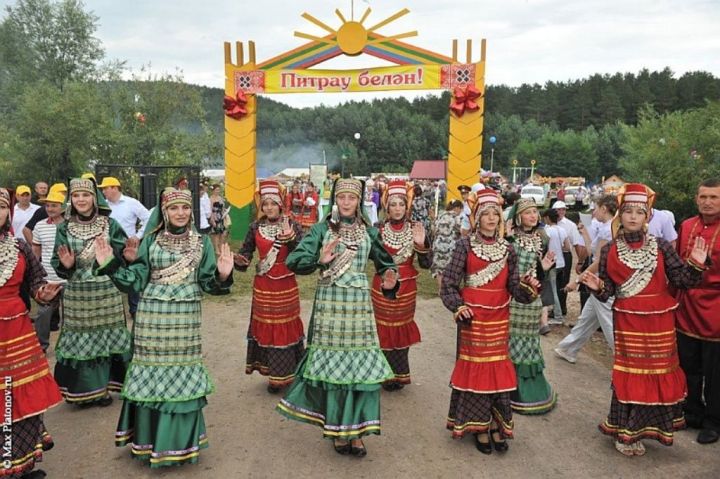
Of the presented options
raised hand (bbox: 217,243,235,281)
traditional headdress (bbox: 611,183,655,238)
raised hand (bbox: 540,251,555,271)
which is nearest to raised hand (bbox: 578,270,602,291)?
raised hand (bbox: 540,251,555,271)

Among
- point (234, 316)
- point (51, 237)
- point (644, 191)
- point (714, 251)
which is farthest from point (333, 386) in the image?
point (234, 316)

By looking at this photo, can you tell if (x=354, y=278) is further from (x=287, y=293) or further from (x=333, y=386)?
(x=287, y=293)

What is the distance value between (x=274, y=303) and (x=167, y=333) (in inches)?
73.7

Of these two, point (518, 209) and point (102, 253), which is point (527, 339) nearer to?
point (518, 209)

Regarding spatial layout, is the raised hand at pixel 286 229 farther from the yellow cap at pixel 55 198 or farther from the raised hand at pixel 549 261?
the yellow cap at pixel 55 198

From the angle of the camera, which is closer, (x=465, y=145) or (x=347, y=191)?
(x=347, y=191)

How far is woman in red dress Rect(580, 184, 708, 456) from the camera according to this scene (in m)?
4.35

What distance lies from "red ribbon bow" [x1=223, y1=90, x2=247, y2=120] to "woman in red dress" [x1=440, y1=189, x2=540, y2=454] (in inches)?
455

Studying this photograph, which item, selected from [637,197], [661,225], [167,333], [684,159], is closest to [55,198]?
[167,333]

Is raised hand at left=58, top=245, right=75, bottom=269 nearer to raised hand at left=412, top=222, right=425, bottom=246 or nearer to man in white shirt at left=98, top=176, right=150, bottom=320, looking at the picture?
man in white shirt at left=98, top=176, right=150, bottom=320

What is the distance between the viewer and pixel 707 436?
15.4 feet

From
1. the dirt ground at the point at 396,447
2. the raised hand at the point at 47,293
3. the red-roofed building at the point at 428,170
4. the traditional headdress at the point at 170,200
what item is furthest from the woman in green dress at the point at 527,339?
the red-roofed building at the point at 428,170

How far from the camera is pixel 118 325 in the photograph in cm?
531

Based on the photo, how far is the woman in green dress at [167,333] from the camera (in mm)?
3982
